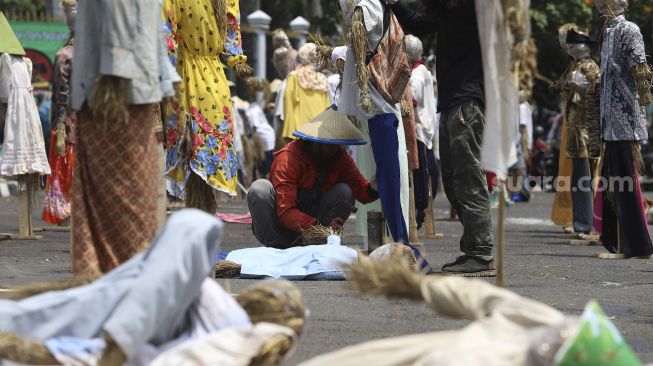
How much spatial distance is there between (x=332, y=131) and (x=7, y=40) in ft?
13.6

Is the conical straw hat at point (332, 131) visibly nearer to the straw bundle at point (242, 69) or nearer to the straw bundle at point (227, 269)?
the straw bundle at point (242, 69)

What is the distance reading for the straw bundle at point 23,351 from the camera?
4770 millimetres

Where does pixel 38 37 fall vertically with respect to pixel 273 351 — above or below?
above

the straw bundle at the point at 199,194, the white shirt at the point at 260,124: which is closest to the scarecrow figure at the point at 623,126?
the straw bundle at the point at 199,194

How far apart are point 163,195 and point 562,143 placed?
29.0 feet

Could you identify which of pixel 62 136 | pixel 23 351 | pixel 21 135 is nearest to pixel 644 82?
pixel 62 136

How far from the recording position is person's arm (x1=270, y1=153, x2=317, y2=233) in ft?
32.2

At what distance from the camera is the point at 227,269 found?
9125mm

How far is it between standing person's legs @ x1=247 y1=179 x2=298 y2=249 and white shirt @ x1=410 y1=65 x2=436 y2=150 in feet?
13.0

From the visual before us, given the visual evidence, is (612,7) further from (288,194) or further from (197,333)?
(197,333)

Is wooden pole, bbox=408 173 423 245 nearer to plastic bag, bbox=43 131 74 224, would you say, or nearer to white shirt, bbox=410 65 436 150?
white shirt, bbox=410 65 436 150

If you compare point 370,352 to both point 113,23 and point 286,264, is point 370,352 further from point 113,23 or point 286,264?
point 286,264

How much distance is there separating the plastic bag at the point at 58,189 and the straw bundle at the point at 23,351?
8.51 metres

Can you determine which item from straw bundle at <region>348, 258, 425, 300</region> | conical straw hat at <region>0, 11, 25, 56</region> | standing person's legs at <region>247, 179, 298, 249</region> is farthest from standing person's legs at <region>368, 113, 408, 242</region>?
straw bundle at <region>348, 258, 425, 300</region>
